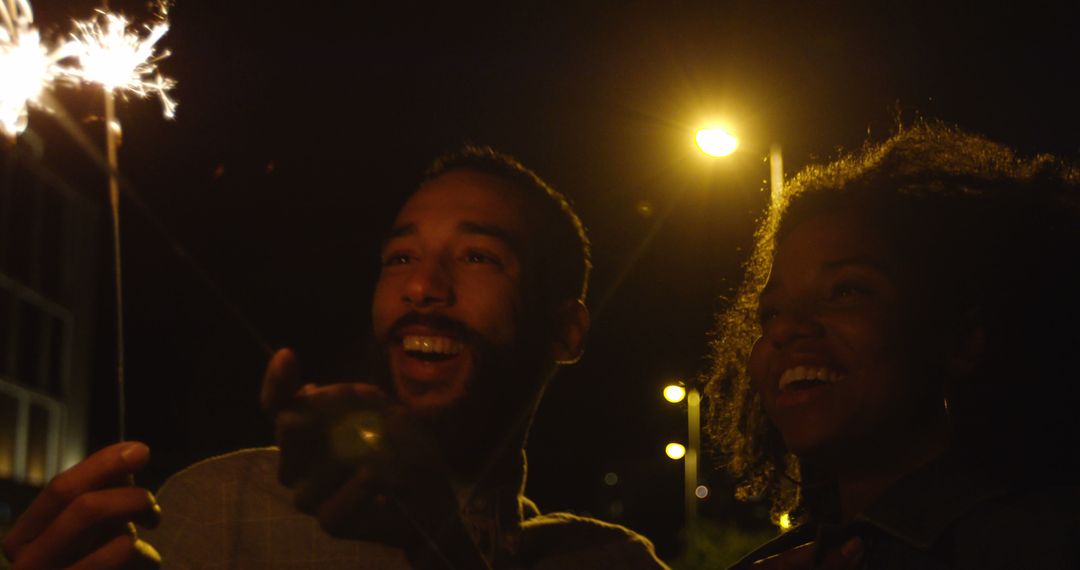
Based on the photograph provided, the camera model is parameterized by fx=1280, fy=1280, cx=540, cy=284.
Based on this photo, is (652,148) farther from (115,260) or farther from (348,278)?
(115,260)

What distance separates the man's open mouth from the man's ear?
21.9 inches

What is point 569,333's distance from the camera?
14.4 ft

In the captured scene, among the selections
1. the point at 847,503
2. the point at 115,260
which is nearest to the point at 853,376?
the point at 847,503

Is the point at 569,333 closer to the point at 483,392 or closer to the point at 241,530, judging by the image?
the point at 483,392

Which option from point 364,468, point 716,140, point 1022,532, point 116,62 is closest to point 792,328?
point 1022,532

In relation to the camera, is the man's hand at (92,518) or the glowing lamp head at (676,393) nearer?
the man's hand at (92,518)

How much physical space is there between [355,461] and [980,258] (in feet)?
6.31

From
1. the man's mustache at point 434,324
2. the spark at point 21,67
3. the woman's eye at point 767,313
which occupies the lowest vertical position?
the man's mustache at point 434,324

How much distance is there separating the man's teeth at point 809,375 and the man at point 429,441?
35.3 inches

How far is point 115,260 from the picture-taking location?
8.76ft

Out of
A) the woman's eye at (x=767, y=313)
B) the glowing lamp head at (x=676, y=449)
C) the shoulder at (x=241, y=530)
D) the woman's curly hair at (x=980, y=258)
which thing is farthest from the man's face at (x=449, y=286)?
the glowing lamp head at (x=676, y=449)

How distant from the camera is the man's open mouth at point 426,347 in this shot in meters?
3.85

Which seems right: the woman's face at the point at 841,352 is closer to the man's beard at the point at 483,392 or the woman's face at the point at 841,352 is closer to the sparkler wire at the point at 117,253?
the man's beard at the point at 483,392

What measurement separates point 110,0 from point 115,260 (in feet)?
4.68
